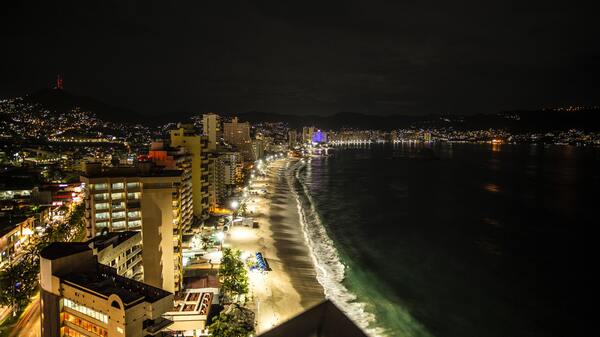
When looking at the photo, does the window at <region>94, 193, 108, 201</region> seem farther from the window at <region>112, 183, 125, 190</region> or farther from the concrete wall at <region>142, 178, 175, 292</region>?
the concrete wall at <region>142, 178, 175, 292</region>

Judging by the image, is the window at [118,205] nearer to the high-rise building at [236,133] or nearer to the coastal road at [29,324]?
the coastal road at [29,324]

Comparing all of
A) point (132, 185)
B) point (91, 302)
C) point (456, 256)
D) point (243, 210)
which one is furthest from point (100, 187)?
point (456, 256)

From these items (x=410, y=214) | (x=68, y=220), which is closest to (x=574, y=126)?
(x=410, y=214)

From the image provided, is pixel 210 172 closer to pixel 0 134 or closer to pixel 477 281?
pixel 477 281

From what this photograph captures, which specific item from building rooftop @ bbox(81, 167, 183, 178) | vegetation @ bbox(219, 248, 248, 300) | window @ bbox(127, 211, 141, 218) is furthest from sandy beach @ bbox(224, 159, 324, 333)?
building rooftop @ bbox(81, 167, 183, 178)

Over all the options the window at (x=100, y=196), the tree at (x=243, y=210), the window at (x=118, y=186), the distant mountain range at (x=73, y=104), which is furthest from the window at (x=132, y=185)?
the distant mountain range at (x=73, y=104)

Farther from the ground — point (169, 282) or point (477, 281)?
point (169, 282)
